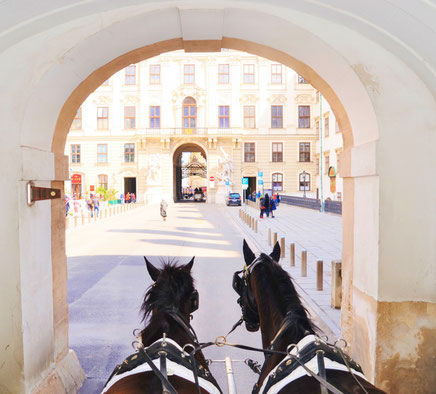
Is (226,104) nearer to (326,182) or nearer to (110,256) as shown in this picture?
(326,182)

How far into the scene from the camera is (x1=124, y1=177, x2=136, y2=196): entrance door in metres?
45.6

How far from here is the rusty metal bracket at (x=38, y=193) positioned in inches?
133

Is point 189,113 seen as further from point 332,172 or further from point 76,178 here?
point 332,172

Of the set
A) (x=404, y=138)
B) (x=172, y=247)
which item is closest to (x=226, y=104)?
(x=172, y=247)

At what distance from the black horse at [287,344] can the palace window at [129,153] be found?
4245 centimetres

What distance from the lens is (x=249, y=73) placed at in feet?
145

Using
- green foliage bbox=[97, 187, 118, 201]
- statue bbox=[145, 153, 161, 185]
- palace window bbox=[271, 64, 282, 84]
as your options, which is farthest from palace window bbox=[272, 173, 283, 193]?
green foliage bbox=[97, 187, 118, 201]

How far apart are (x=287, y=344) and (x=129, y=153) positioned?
43.8m

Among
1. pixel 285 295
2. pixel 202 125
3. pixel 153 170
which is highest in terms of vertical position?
pixel 202 125

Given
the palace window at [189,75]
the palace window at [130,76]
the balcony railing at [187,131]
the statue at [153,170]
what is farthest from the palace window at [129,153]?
the palace window at [189,75]

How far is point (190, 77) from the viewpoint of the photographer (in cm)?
4397

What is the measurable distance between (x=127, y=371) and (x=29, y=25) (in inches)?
114

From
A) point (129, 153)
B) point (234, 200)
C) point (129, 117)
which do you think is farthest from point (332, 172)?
point (129, 117)

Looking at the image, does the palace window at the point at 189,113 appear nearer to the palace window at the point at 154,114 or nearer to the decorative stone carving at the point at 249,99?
the palace window at the point at 154,114
